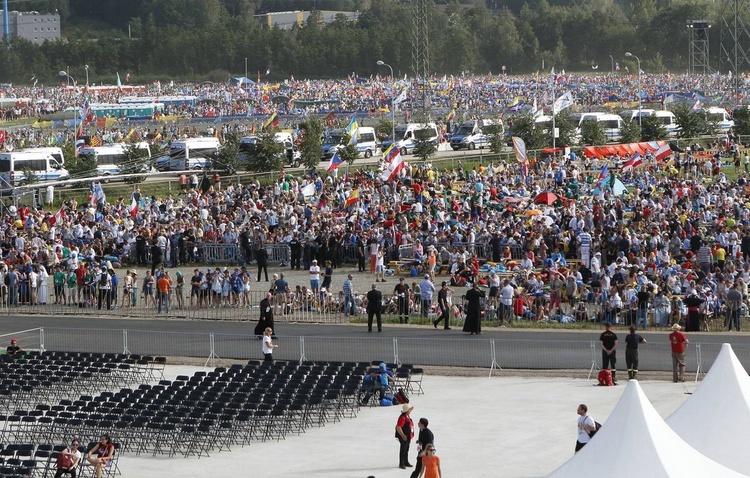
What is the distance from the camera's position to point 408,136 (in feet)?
228

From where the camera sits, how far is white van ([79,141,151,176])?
62.9 metres

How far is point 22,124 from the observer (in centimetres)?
10325

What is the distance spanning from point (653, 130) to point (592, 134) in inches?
140

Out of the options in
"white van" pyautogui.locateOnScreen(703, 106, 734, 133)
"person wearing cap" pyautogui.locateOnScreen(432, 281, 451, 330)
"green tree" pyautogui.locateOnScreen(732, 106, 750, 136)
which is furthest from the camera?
"white van" pyautogui.locateOnScreen(703, 106, 734, 133)

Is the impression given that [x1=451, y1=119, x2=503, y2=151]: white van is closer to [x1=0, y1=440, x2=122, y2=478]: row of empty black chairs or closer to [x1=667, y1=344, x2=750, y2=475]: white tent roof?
[x1=0, y1=440, x2=122, y2=478]: row of empty black chairs

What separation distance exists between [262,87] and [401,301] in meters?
92.1

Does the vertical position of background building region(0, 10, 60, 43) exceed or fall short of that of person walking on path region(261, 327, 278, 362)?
it exceeds it

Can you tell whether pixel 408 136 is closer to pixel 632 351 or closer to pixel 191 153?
pixel 191 153

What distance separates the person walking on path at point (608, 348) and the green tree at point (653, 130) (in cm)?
4363

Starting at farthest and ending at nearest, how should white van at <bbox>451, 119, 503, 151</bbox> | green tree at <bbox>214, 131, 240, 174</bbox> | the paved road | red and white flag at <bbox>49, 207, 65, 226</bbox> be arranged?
1. white van at <bbox>451, 119, 503, 151</bbox>
2. green tree at <bbox>214, 131, 240, 174</bbox>
3. red and white flag at <bbox>49, 207, 65, 226</bbox>
4. the paved road

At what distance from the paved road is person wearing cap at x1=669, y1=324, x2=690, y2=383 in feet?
2.94

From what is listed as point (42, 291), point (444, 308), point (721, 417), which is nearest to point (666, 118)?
point (42, 291)

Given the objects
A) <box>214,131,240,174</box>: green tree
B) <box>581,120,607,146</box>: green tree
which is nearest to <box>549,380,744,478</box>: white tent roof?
<box>214,131,240,174</box>: green tree

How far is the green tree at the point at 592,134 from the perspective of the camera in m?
68.7
